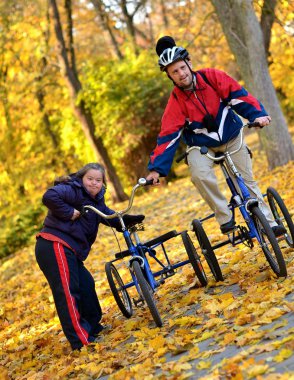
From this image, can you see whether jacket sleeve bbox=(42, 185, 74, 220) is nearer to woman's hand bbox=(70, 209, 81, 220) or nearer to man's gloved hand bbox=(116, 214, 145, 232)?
woman's hand bbox=(70, 209, 81, 220)

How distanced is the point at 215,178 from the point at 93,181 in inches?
42.0

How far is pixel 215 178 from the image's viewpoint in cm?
568

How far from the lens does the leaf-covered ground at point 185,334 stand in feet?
12.8

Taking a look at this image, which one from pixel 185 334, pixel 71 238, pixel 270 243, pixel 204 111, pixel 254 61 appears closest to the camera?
pixel 185 334

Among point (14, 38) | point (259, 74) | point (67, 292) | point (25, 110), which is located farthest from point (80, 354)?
point (25, 110)

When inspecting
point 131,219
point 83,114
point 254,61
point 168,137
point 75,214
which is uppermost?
point 83,114

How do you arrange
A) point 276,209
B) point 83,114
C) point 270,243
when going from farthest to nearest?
point 83,114
point 276,209
point 270,243

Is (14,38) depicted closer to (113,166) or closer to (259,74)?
(113,166)

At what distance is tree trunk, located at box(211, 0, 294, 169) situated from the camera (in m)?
12.8

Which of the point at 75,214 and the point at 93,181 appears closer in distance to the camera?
the point at 75,214

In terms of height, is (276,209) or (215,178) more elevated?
(215,178)

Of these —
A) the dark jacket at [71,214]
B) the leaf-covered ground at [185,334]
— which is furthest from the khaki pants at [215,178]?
the dark jacket at [71,214]

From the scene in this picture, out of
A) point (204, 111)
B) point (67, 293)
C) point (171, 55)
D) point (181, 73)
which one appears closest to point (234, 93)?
point (204, 111)

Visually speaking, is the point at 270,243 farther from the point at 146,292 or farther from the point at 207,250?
the point at 146,292
